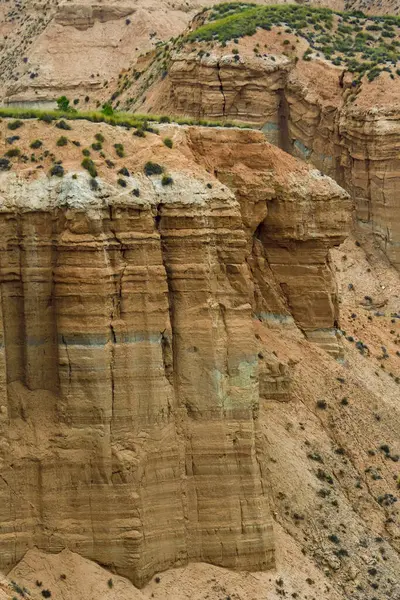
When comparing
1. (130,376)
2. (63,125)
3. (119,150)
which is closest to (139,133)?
(119,150)

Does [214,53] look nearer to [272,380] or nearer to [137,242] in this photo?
[272,380]

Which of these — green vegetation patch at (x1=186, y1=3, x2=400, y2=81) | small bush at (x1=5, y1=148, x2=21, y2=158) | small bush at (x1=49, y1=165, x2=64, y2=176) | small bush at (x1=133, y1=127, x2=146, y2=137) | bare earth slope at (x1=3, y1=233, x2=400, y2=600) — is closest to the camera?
small bush at (x1=49, y1=165, x2=64, y2=176)

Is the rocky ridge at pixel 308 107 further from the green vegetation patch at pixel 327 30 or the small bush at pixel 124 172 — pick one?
the small bush at pixel 124 172

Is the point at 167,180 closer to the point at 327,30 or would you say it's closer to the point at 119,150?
the point at 119,150

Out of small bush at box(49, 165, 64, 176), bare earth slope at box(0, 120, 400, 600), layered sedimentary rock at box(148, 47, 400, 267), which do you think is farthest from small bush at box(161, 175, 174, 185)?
layered sedimentary rock at box(148, 47, 400, 267)

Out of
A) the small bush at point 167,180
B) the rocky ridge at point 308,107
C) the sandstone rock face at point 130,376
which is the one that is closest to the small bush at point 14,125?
the sandstone rock face at point 130,376

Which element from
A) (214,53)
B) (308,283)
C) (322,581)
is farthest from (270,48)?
(322,581)

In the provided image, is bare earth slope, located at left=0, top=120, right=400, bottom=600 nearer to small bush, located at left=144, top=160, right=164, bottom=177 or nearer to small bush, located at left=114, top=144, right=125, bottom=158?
small bush, located at left=114, top=144, right=125, bottom=158
